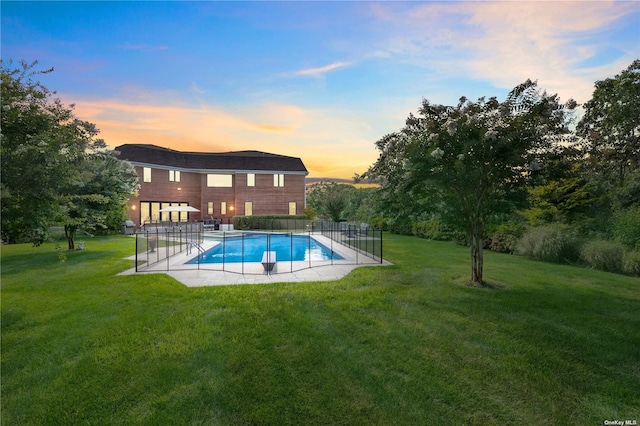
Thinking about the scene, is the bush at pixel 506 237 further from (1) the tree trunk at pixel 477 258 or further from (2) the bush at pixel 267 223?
(2) the bush at pixel 267 223

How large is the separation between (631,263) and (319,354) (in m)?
10.4

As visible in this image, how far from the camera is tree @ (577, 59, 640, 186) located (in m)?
12.8

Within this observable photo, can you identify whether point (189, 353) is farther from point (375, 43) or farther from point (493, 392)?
point (375, 43)

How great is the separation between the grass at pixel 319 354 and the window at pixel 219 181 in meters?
23.9

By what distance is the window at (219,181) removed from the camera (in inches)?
1210

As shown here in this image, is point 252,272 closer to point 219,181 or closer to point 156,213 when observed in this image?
point 156,213

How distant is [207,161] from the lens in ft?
101

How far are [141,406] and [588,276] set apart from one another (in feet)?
36.3

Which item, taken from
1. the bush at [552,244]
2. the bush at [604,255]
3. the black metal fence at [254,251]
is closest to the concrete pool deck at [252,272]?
the black metal fence at [254,251]

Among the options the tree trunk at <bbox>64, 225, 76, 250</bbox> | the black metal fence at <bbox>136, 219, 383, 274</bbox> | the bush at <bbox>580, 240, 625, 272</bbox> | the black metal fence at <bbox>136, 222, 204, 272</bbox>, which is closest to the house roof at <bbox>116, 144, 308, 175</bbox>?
the tree trunk at <bbox>64, 225, 76, 250</bbox>

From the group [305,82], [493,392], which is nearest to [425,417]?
[493,392]

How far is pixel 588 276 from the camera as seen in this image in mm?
8844

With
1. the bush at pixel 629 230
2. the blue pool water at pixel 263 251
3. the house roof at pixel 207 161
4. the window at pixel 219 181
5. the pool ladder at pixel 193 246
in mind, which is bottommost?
the blue pool water at pixel 263 251

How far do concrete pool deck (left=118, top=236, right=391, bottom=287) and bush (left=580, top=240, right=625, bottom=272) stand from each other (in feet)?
21.9
